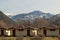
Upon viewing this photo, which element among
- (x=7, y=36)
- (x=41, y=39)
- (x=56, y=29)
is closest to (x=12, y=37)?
(x=7, y=36)

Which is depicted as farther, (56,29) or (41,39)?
(56,29)

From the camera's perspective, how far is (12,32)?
4009cm

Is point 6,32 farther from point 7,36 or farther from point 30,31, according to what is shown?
point 30,31

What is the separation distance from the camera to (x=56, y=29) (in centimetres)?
3953

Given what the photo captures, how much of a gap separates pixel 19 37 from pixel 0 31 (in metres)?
4.45

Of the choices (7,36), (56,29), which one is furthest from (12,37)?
(56,29)

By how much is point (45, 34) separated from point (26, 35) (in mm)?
3317

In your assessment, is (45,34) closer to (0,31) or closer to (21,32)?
(21,32)

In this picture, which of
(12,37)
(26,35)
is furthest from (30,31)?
(12,37)

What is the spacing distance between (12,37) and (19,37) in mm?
1337

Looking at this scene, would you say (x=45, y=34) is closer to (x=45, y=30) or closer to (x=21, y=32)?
(x=45, y=30)

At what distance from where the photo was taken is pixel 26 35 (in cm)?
3928

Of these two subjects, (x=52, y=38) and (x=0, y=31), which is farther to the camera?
(x=0, y=31)

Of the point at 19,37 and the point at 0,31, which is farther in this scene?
the point at 0,31
